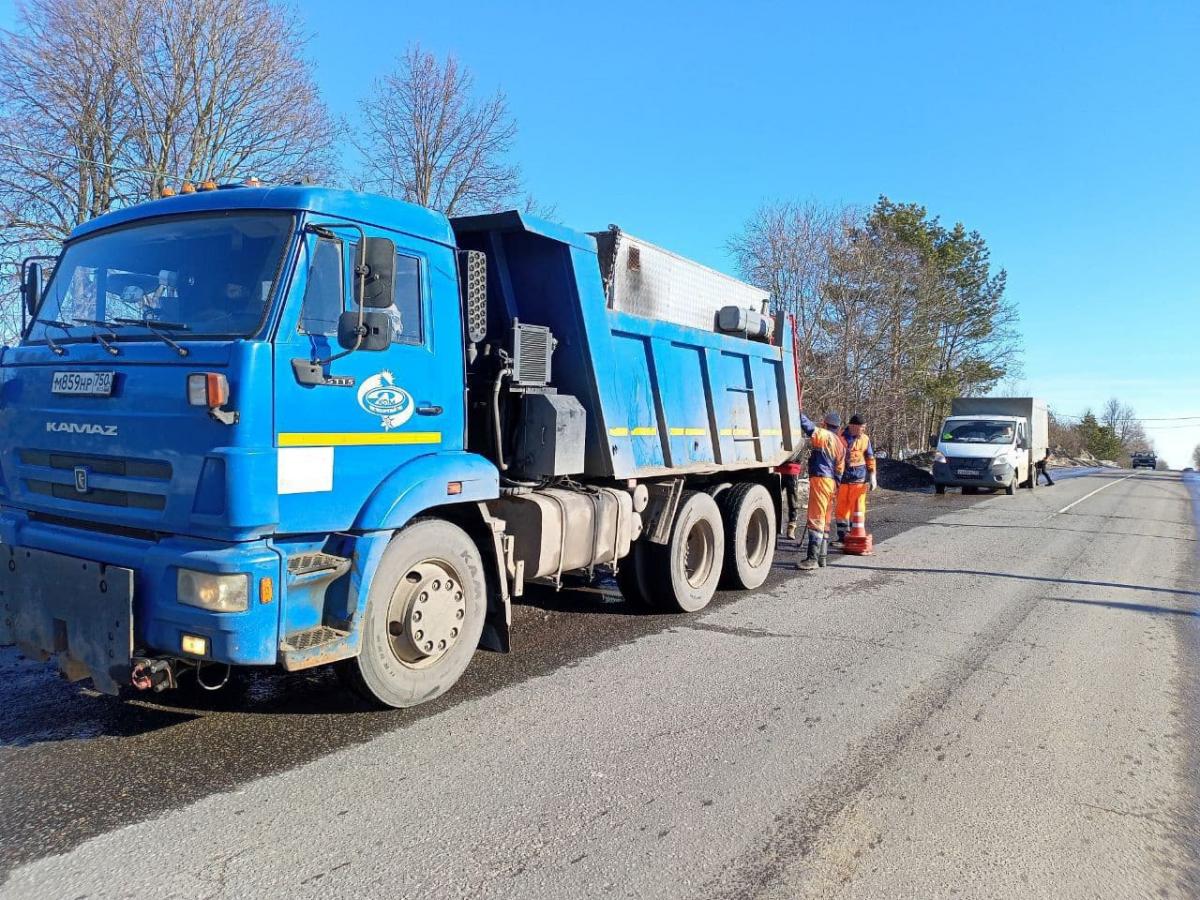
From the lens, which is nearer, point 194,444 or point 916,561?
point 194,444

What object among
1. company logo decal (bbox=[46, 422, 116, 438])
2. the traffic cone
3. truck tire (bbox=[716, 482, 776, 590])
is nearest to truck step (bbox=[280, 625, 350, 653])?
company logo decal (bbox=[46, 422, 116, 438])

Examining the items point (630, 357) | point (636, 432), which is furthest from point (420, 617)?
point (630, 357)

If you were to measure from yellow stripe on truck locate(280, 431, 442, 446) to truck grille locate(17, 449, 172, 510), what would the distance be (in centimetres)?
52

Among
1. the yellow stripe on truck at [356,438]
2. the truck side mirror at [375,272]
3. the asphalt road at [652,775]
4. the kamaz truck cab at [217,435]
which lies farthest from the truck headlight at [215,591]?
the truck side mirror at [375,272]

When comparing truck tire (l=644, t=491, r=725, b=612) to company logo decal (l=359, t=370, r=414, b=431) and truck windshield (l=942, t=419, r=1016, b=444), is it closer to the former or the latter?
company logo decal (l=359, t=370, r=414, b=431)

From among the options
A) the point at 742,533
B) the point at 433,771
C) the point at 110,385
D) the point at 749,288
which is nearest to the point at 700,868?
the point at 433,771

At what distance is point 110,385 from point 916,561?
8.61m

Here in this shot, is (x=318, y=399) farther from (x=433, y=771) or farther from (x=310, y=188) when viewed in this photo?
(x=433, y=771)

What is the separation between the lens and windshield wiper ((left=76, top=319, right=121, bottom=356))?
12.1 ft

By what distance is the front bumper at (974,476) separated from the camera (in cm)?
2034

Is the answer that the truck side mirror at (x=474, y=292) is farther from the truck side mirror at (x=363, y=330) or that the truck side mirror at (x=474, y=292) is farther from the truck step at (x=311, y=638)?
the truck step at (x=311, y=638)

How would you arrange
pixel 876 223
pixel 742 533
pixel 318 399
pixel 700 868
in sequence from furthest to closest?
pixel 876 223 < pixel 742 533 < pixel 318 399 < pixel 700 868

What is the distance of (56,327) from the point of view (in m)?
4.12

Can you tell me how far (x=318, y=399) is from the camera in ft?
12.2
